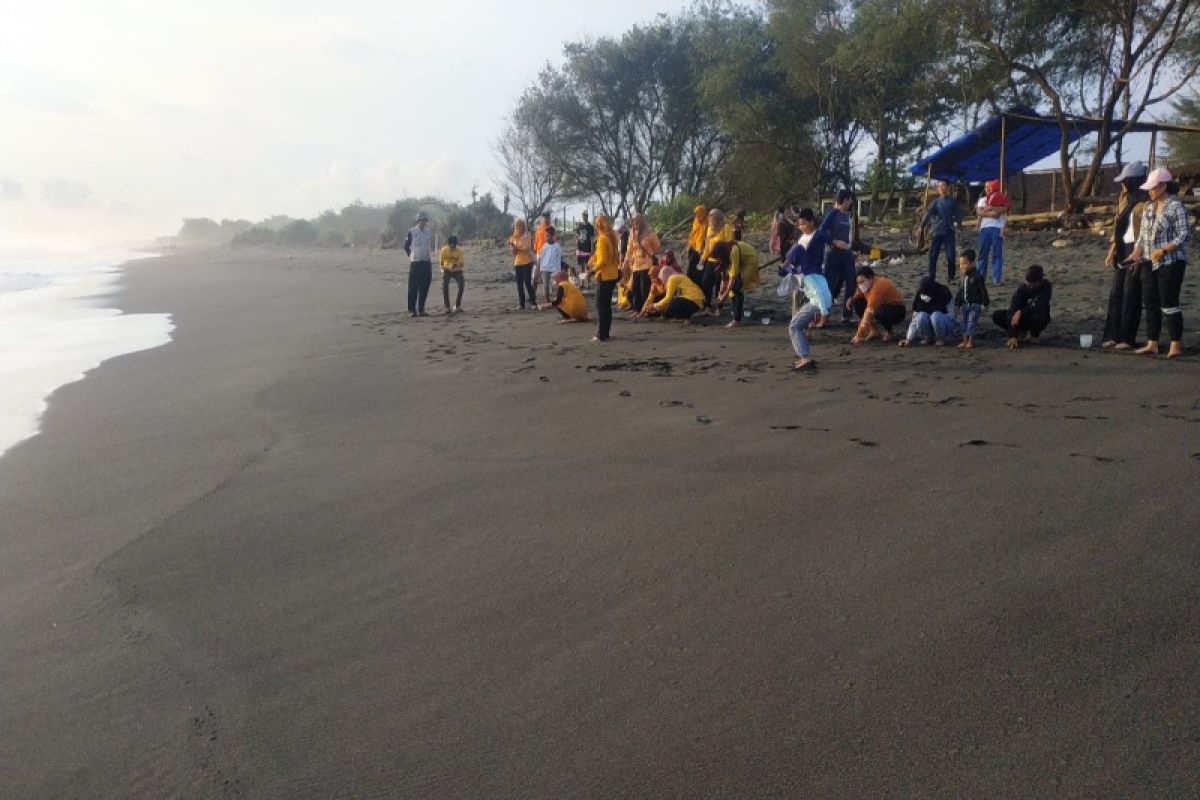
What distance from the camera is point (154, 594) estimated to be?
384 cm

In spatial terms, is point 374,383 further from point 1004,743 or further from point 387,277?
point 387,277

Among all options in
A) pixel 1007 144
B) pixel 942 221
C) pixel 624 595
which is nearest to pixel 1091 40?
pixel 1007 144

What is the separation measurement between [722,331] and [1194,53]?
49.1ft

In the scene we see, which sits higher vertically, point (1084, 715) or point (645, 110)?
point (645, 110)

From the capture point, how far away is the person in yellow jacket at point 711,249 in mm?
10789

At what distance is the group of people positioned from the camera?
7516mm

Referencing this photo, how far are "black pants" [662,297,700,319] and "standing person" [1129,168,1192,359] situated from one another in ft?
16.8

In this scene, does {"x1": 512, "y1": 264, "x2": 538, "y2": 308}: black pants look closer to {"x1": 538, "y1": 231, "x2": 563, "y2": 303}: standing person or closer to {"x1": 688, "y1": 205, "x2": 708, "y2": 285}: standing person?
{"x1": 538, "y1": 231, "x2": 563, "y2": 303}: standing person

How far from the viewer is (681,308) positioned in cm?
1138

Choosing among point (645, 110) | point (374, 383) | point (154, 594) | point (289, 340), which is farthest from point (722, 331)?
point (645, 110)

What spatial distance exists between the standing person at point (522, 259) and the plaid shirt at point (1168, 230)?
876 cm

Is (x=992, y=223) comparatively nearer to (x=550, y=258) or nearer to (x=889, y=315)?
(x=889, y=315)

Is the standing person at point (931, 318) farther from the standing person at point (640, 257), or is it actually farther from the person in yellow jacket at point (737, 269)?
the standing person at point (640, 257)

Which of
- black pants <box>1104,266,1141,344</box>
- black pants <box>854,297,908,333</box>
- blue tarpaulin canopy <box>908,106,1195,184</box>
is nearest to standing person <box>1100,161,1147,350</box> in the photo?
black pants <box>1104,266,1141,344</box>
